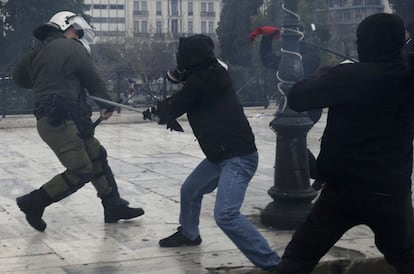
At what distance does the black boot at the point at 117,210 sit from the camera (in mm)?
6812

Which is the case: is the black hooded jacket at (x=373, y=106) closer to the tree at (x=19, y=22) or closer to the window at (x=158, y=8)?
the tree at (x=19, y=22)

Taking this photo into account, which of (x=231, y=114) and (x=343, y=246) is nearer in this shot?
(x=231, y=114)

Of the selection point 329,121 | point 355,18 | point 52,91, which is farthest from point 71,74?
point 355,18

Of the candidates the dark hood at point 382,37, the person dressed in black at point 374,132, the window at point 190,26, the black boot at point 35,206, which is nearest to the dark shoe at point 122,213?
the black boot at point 35,206

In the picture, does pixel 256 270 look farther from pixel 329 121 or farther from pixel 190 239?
pixel 329 121

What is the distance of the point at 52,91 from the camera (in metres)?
6.50

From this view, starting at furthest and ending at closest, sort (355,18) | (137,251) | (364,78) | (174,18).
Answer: (174,18)
(355,18)
(137,251)
(364,78)

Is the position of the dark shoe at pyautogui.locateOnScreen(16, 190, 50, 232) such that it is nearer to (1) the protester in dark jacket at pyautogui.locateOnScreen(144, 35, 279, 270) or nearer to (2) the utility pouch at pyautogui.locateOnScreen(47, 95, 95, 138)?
(2) the utility pouch at pyautogui.locateOnScreen(47, 95, 95, 138)

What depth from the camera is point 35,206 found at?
21.5 feet

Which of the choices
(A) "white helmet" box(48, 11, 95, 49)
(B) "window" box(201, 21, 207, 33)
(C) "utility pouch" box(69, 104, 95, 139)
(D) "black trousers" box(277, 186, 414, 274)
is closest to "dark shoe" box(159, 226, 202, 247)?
(C) "utility pouch" box(69, 104, 95, 139)

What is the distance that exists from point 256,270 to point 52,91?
7.44ft

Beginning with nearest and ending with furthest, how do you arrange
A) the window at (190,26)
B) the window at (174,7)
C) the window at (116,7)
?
the window at (174,7), the window at (116,7), the window at (190,26)

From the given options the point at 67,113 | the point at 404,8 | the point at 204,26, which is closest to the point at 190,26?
the point at 204,26

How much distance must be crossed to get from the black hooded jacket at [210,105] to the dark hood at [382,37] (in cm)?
141
